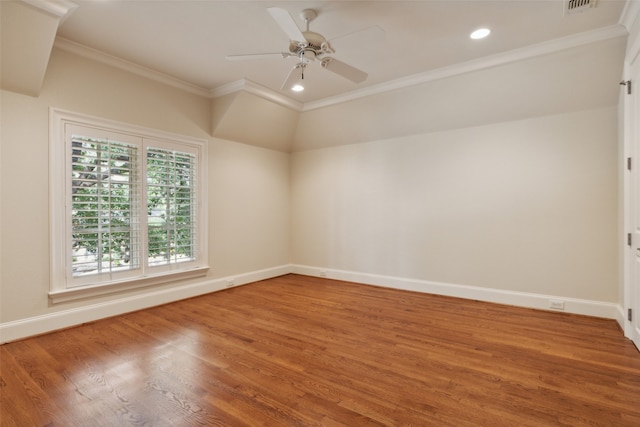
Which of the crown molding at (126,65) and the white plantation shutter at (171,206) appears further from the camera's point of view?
the white plantation shutter at (171,206)

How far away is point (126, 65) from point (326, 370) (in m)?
3.97

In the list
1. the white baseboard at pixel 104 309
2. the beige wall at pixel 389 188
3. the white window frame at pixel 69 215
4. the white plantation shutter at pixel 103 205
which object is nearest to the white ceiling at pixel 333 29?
the beige wall at pixel 389 188

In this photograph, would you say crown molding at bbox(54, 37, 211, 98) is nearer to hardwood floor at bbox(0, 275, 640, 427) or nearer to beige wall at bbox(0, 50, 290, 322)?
beige wall at bbox(0, 50, 290, 322)

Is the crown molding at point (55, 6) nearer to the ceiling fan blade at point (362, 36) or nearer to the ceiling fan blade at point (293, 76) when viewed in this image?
the ceiling fan blade at point (293, 76)

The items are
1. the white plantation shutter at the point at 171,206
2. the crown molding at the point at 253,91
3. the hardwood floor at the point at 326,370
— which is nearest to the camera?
the hardwood floor at the point at 326,370

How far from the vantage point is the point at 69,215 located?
3.24 m

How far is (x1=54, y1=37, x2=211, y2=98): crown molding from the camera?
3.21 meters

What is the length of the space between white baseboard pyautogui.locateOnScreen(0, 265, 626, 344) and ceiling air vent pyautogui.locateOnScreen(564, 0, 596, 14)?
9.34ft

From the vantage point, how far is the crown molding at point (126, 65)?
3211 mm

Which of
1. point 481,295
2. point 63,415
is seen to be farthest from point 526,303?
point 63,415

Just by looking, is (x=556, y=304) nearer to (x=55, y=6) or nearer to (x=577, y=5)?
(x=577, y=5)

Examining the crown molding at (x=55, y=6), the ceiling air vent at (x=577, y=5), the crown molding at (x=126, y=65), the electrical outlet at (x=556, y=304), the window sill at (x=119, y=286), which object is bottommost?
the electrical outlet at (x=556, y=304)

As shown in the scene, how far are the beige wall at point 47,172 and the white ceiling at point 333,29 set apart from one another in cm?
39

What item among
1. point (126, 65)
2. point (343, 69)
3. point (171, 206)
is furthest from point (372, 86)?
point (171, 206)
